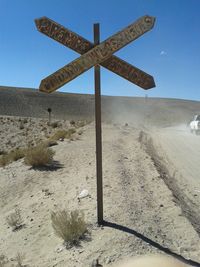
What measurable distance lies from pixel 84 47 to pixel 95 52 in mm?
235

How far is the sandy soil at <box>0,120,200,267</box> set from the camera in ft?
20.6

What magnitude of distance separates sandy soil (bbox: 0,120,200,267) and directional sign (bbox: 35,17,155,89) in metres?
2.56

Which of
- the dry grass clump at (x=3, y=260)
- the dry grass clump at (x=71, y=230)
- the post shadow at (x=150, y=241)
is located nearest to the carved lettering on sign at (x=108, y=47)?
the dry grass clump at (x=71, y=230)

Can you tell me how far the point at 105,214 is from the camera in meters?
7.96

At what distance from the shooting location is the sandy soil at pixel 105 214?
627cm

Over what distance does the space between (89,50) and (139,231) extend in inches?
126

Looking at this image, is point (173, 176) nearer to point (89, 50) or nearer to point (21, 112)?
point (89, 50)

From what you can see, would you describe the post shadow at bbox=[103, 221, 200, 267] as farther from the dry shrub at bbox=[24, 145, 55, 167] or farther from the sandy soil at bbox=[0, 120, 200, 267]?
the dry shrub at bbox=[24, 145, 55, 167]

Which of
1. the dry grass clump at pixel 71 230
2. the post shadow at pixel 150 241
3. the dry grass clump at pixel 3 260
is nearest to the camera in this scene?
the post shadow at pixel 150 241

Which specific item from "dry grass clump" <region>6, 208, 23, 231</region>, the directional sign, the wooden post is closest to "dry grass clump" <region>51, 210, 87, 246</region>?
the wooden post

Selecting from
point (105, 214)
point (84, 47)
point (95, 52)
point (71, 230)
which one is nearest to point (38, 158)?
point (105, 214)

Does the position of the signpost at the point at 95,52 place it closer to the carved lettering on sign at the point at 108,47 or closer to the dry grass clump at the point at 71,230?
the carved lettering on sign at the point at 108,47

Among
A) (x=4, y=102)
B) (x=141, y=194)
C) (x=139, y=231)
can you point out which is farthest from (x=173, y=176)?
(x=4, y=102)

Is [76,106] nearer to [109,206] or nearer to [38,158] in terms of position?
[38,158]
